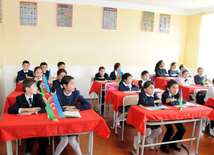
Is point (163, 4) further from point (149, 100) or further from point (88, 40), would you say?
point (149, 100)

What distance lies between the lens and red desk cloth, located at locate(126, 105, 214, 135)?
2.28 metres

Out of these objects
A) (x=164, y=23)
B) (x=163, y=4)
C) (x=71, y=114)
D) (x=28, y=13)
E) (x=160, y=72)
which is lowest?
(x=71, y=114)

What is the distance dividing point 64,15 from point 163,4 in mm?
3126

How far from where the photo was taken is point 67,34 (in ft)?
18.1

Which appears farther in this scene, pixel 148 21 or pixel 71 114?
pixel 148 21

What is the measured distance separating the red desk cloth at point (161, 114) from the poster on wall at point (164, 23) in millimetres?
4418

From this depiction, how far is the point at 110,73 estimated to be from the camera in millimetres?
5910

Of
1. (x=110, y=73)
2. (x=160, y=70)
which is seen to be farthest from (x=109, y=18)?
(x=160, y=70)

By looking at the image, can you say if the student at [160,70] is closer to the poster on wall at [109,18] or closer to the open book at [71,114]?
the poster on wall at [109,18]

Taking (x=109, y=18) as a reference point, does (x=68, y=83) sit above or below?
below

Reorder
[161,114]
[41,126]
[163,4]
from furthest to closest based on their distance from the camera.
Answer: [163,4], [161,114], [41,126]

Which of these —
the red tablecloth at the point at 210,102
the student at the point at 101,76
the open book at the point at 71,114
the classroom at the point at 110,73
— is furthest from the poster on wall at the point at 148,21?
the open book at the point at 71,114

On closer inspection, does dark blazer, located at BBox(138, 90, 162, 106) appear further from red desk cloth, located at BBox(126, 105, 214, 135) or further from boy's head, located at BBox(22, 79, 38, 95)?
boy's head, located at BBox(22, 79, 38, 95)

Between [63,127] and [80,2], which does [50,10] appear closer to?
[80,2]
